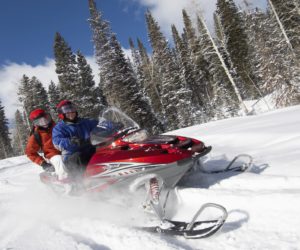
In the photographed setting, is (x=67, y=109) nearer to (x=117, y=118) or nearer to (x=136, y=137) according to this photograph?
(x=117, y=118)

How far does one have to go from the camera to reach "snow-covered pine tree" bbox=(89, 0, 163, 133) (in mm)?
25375

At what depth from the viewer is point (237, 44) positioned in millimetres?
31797

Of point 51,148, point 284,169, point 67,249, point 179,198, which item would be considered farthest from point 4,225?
point 284,169

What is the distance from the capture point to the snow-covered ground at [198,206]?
336 centimetres

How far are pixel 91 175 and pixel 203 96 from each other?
34874 mm

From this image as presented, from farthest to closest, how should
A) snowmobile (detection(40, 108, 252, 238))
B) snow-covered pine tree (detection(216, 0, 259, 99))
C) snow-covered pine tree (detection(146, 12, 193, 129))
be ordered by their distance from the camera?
snow-covered pine tree (detection(216, 0, 259, 99)) → snow-covered pine tree (detection(146, 12, 193, 129)) → snowmobile (detection(40, 108, 252, 238))

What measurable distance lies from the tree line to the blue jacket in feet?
48.8

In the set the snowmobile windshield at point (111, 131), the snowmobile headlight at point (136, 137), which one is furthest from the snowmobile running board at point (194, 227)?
the snowmobile windshield at point (111, 131)

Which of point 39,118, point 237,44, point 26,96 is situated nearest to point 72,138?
point 39,118

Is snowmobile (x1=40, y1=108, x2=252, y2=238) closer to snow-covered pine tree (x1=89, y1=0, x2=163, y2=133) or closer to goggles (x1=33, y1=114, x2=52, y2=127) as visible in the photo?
goggles (x1=33, y1=114, x2=52, y2=127)

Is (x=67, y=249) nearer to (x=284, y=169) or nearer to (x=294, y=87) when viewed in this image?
(x=284, y=169)

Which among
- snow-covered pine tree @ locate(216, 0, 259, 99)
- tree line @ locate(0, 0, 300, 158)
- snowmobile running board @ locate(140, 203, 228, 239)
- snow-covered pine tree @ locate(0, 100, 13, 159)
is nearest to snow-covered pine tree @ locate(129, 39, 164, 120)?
tree line @ locate(0, 0, 300, 158)

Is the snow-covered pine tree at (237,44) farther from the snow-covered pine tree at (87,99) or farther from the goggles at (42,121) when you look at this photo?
the goggles at (42,121)

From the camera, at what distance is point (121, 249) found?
137 inches
